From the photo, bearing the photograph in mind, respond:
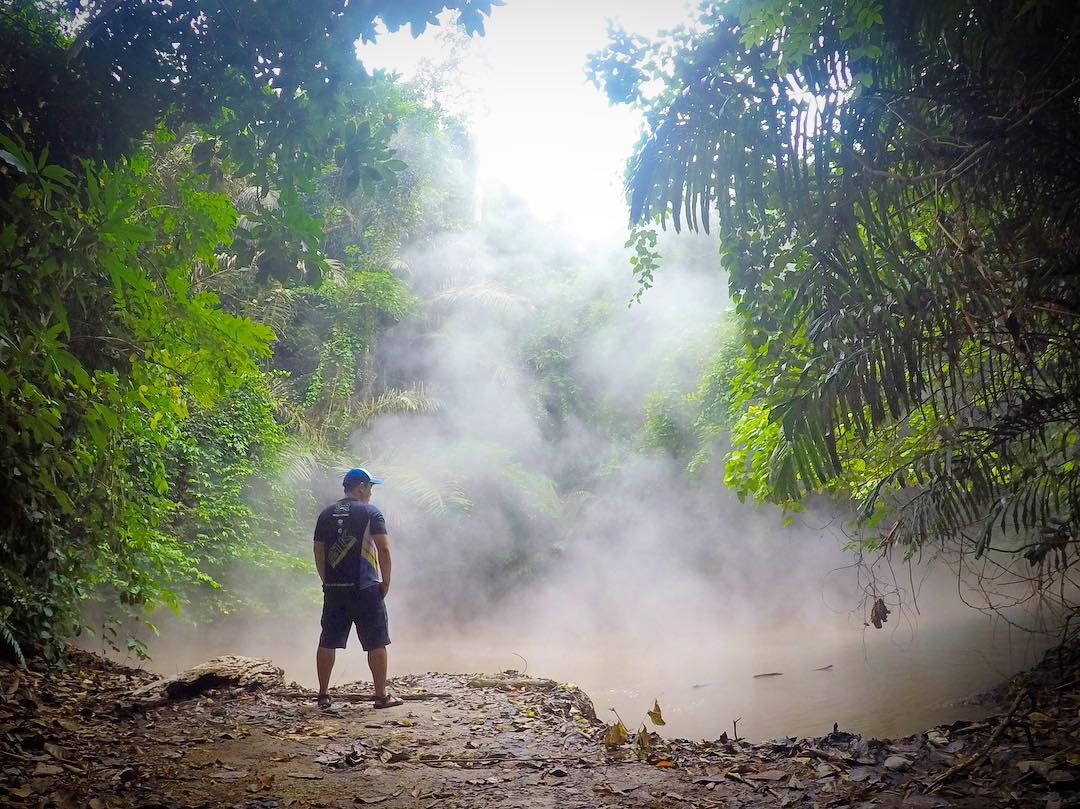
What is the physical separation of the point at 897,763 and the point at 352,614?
310 centimetres

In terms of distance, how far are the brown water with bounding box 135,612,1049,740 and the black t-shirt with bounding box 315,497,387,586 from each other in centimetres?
299

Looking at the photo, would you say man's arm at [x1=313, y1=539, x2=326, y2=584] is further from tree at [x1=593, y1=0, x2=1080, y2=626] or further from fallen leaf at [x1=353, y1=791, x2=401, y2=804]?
tree at [x1=593, y1=0, x2=1080, y2=626]

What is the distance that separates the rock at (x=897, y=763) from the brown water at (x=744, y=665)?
120 cm

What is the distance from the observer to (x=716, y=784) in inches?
106

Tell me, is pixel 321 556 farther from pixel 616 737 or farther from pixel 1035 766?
pixel 1035 766

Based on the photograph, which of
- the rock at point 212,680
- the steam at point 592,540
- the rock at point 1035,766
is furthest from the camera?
the steam at point 592,540

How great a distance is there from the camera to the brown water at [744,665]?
6.24 metres

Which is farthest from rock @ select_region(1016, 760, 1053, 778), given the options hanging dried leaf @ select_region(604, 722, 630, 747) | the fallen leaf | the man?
the man

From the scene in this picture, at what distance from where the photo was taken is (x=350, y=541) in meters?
4.36

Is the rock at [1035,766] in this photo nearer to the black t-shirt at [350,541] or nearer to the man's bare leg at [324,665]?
the black t-shirt at [350,541]

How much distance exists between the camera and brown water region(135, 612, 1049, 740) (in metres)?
6.24

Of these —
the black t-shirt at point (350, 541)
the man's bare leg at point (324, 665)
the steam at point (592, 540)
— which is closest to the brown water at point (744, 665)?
the steam at point (592, 540)

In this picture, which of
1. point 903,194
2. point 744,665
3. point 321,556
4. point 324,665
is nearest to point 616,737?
point 324,665

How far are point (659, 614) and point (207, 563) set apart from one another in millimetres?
8908
